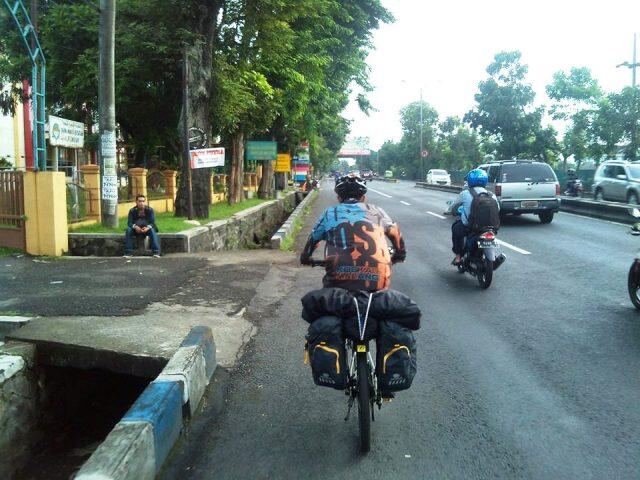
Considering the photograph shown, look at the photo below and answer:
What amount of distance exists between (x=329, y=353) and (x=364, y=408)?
0.38m

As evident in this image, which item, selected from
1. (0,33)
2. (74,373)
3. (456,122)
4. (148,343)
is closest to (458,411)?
(148,343)

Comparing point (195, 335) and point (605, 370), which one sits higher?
point (195, 335)

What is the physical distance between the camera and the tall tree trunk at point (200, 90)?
15.0 m

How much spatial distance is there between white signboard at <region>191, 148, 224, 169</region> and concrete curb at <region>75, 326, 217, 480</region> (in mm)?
9770

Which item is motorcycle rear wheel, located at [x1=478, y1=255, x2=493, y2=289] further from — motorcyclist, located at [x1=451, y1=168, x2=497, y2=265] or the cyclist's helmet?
the cyclist's helmet

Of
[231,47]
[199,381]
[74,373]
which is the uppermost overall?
[231,47]

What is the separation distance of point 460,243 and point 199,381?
568 centimetres

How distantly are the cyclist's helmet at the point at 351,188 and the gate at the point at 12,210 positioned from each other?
839 centimetres

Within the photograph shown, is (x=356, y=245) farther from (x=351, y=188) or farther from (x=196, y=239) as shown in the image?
(x=196, y=239)

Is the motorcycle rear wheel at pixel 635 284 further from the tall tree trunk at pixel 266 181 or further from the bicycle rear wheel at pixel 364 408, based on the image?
the tall tree trunk at pixel 266 181

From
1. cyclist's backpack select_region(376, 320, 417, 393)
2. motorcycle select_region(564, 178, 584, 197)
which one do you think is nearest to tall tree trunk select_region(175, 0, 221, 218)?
cyclist's backpack select_region(376, 320, 417, 393)

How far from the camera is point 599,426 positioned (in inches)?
154

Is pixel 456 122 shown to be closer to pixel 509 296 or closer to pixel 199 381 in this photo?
pixel 509 296

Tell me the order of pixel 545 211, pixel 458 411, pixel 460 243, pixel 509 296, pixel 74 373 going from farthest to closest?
pixel 545 211
pixel 460 243
pixel 509 296
pixel 74 373
pixel 458 411
